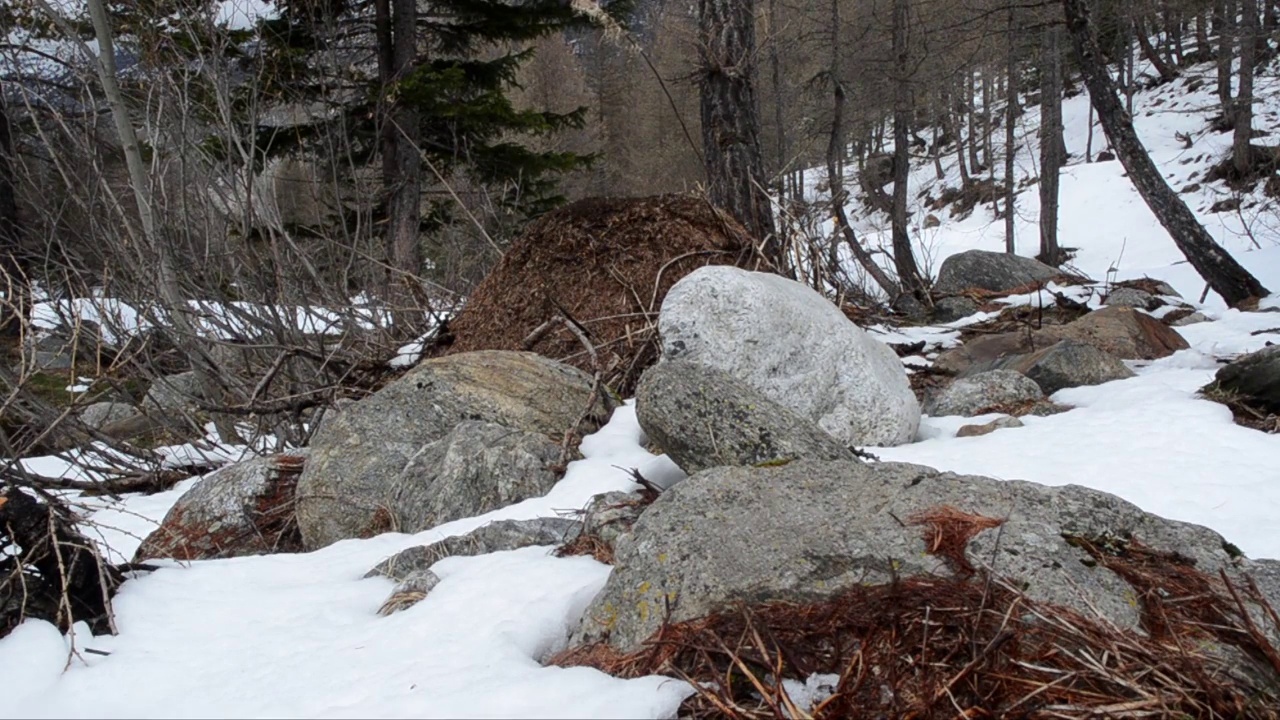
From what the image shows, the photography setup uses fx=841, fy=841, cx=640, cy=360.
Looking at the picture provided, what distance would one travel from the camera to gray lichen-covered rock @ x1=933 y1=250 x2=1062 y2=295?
39.8ft

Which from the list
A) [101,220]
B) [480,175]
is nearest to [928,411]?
[101,220]

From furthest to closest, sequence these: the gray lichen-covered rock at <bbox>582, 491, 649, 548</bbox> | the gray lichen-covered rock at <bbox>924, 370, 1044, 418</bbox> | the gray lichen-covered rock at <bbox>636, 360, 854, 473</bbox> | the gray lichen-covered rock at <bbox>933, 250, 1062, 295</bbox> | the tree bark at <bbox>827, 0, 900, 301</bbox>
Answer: the gray lichen-covered rock at <bbox>933, 250, 1062, 295</bbox> → the tree bark at <bbox>827, 0, 900, 301</bbox> → the gray lichen-covered rock at <bbox>924, 370, 1044, 418</bbox> → the gray lichen-covered rock at <bbox>636, 360, 854, 473</bbox> → the gray lichen-covered rock at <bbox>582, 491, 649, 548</bbox>

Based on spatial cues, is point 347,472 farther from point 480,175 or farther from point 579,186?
point 579,186

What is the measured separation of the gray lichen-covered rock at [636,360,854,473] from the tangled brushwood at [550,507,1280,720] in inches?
54.3

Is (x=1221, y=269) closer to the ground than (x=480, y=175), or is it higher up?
closer to the ground

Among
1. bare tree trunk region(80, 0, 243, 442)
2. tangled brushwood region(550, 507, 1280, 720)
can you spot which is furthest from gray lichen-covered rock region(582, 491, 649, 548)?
bare tree trunk region(80, 0, 243, 442)

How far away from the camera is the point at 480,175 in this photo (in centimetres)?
1145

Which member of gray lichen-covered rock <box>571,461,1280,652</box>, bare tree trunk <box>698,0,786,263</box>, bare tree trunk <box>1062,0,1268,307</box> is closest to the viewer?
gray lichen-covered rock <box>571,461,1280,652</box>

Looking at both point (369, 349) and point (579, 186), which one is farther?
point (579, 186)

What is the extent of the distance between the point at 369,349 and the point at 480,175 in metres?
5.40

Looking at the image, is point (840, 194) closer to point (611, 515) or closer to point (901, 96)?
point (901, 96)

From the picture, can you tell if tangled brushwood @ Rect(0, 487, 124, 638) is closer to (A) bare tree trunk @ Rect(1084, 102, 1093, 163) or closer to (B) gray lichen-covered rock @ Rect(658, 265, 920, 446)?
(B) gray lichen-covered rock @ Rect(658, 265, 920, 446)

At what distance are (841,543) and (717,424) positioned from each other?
137cm

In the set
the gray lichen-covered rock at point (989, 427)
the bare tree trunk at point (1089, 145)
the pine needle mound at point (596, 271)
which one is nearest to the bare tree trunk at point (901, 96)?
the pine needle mound at point (596, 271)
